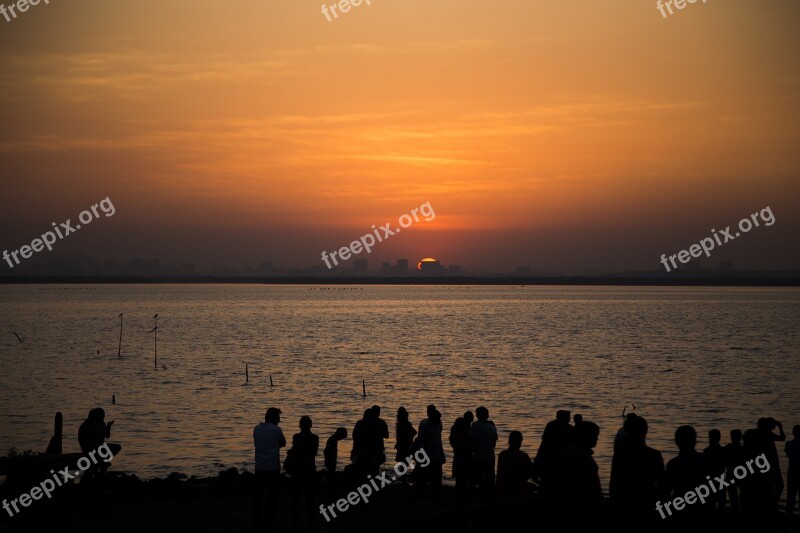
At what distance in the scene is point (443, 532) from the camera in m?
9.77

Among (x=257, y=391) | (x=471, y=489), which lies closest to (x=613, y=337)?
(x=257, y=391)

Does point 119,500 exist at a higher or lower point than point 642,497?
lower

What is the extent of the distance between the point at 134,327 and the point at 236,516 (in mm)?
122332

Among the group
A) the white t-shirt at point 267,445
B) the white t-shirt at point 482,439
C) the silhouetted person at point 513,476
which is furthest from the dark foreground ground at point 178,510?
the white t-shirt at point 267,445

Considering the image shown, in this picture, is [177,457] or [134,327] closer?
[177,457]

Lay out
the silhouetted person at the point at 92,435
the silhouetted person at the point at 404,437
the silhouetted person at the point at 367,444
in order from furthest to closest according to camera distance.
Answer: the silhouetted person at the point at 92,435, the silhouetted person at the point at 404,437, the silhouetted person at the point at 367,444

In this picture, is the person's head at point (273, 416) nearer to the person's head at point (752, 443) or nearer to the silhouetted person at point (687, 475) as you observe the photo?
the silhouetted person at point (687, 475)

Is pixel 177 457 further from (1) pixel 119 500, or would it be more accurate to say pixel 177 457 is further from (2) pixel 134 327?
(2) pixel 134 327

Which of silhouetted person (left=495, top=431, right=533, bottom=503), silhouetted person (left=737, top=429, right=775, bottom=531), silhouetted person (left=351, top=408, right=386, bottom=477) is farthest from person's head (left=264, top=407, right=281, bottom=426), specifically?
silhouetted person (left=737, top=429, right=775, bottom=531)

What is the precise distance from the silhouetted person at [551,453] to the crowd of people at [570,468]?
0.02 meters

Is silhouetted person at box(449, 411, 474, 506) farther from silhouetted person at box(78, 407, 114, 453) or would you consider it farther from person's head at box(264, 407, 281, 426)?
silhouetted person at box(78, 407, 114, 453)

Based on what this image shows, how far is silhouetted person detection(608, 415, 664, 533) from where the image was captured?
1049 centimetres

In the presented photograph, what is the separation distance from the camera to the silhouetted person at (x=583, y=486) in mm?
10727

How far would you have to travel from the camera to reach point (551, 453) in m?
14.9
